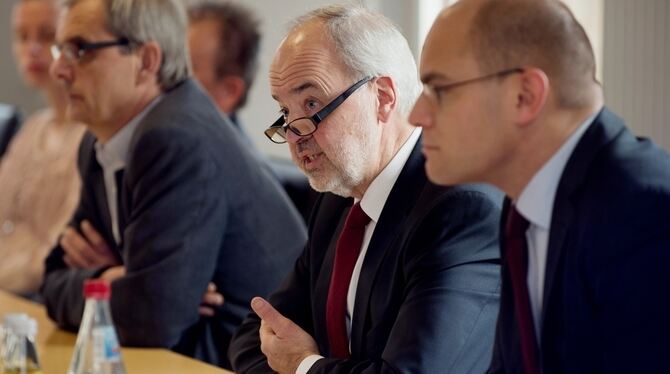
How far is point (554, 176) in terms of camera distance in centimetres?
179

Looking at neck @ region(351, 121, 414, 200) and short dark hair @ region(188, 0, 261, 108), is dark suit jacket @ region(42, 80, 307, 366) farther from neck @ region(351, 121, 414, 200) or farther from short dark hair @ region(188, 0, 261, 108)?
short dark hair @ region(188, 0, 261, 108)

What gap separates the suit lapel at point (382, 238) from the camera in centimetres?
232

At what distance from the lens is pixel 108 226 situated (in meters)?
3.44

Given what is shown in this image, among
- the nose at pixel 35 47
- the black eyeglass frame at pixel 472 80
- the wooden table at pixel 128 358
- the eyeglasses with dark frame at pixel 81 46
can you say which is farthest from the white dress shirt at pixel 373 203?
the nose at pixel 35 47

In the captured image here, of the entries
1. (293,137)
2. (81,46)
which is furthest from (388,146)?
(81,46)

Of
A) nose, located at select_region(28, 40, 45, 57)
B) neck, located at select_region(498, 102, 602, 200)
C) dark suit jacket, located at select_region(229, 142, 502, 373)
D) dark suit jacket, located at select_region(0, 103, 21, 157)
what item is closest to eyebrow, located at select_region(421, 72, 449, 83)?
neck, located at select_region(498, 102, 602, 200)

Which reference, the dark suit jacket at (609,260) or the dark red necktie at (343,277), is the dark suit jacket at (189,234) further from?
the dark suit jacket at (609,260)

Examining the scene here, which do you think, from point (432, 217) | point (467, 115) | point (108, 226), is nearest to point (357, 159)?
point (432, 217)

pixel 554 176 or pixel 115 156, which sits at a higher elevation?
pixel 554 176

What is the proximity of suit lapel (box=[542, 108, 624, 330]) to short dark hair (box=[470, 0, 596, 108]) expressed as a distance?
49 millimetres

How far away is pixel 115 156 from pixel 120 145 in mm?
35

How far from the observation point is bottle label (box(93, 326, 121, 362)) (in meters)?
2.07

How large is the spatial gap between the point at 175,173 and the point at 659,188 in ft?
5.54

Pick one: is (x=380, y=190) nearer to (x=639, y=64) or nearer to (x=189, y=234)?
(x=189, y=234)
